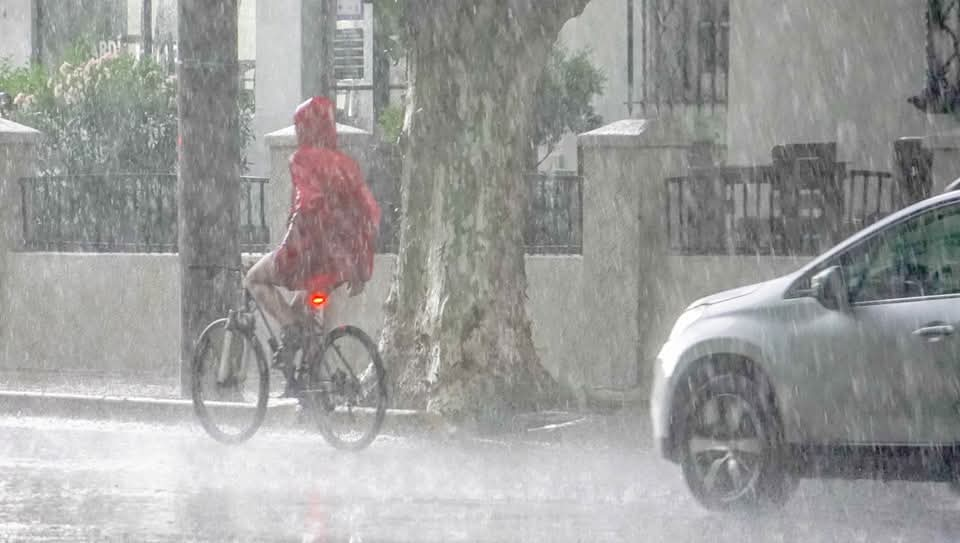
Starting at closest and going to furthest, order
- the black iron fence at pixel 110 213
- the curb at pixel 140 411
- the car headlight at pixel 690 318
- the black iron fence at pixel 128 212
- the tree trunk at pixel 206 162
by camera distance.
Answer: the car headlight at pixel 690 318 < the curb at pixel 140 411 < the tree trunk at pixel 206 162 < the black iron fence at pixel 128 212 < the black iron fence at pixel 110 213

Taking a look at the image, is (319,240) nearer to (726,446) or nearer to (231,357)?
(231,357)

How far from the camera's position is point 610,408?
14.8m

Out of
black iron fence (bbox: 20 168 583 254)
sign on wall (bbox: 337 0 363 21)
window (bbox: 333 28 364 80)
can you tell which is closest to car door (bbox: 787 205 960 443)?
black iron fence (bbox: 20 168 583 254)

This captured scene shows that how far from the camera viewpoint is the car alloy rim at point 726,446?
385 inches

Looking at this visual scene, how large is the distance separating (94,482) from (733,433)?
3.46 metres

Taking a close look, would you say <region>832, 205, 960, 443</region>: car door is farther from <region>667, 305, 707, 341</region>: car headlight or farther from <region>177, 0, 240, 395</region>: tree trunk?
<region>177, 0, 240, 395</region>: tree trunk

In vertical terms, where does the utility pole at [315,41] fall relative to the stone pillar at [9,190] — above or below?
above

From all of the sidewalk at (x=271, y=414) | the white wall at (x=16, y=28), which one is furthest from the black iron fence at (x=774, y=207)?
the white wall at (x=16, y=28)

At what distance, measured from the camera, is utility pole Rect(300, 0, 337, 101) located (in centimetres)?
2681

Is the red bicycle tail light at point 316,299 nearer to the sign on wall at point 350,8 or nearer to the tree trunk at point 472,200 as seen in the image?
the tree trunk at point 472,200

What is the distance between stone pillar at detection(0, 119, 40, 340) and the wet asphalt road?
527 cm

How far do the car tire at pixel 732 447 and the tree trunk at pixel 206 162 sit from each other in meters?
5.39

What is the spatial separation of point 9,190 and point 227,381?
20.4 feet

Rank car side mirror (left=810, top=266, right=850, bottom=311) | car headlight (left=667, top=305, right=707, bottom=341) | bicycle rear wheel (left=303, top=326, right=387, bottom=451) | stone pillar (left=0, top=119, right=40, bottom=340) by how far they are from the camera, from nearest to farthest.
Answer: car side mirror (left=810, top=266, right=850, bottom=311), car headlight (left=667, top=305, right=707, bottom=341), bicycle rear wheel (left=303, top=326, right=387, bottom=451), stone pillar (left=0, top=119, right=40, bottom=340)
